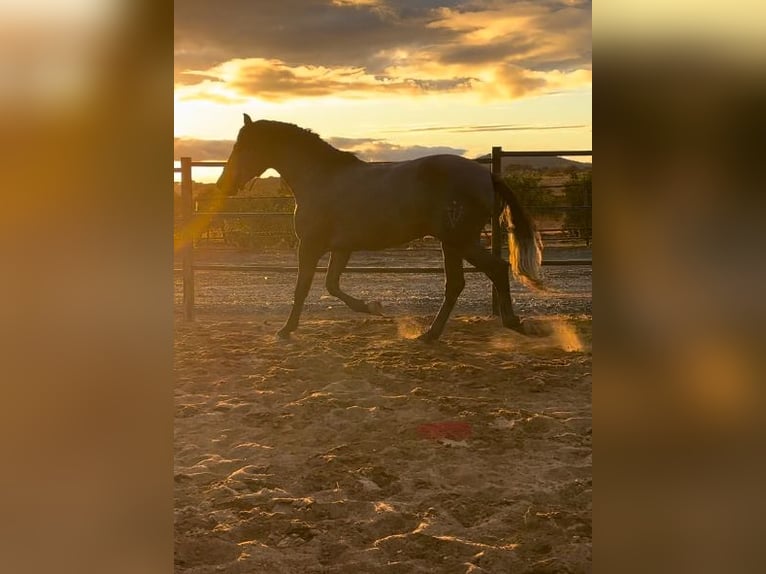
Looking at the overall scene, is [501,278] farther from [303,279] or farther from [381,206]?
[303,279]

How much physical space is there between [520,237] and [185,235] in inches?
115

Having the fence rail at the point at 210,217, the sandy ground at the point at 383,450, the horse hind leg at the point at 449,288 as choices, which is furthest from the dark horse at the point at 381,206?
the fence rail at the point at 210,217

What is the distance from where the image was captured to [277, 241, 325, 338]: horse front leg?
212 inches

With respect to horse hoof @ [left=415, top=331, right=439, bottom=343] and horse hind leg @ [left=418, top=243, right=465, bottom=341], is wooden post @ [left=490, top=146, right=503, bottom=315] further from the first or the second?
horse hoof @ [left=415, top=331, right=439, bottom=343]

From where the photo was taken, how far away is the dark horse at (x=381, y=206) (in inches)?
205

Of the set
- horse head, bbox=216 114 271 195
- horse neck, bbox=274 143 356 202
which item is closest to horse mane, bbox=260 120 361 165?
horse neck, bbox=274 143 356 202

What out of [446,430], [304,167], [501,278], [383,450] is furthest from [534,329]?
[383,450]

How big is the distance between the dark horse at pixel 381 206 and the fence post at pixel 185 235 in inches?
33.7
